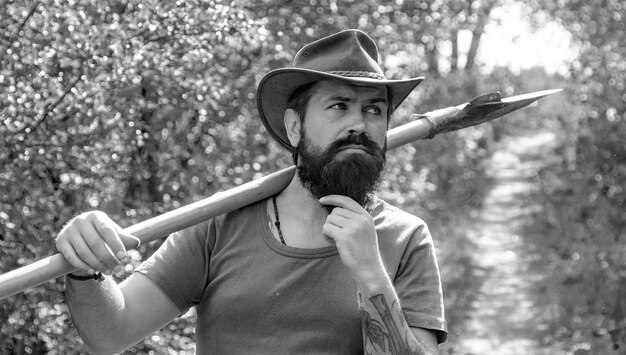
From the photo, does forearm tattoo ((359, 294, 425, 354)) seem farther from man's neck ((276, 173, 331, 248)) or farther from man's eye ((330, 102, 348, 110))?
man's eye ((330, 102, 348, 110))

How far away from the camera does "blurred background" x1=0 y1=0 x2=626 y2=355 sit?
12.1 feet

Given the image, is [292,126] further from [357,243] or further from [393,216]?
[357,243]

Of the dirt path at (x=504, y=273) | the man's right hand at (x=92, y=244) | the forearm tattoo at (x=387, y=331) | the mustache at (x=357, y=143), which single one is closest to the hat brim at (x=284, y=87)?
the mustache at (x=357, y=143)

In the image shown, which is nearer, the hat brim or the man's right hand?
the man's right hand

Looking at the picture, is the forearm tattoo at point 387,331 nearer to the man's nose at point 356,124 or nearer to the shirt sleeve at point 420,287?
the shirt sleeve at point 420,287

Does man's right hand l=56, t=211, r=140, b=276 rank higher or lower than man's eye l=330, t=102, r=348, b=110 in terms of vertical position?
lower

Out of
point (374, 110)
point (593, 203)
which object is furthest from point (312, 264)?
point (593, 203)

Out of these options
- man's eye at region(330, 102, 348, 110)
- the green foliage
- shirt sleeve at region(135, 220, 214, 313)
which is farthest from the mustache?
the green foliage

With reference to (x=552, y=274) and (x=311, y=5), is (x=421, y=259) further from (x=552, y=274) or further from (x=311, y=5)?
(x=552, y=274)

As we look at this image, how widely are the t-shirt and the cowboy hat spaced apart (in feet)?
1.28

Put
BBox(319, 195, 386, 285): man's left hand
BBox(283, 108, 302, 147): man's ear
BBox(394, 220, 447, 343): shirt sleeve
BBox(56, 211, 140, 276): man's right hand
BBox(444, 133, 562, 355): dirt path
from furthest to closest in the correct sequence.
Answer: BBox(444, 133, 562, 355): dirt path < BBox(283, 108, 302, 147): man's ear < BBox(394, 220, 447, 343): shirt sleeve < BBox(319, 195, 386, 285): man's left hand < BBox(56, 211, 140, 276): man's right hand

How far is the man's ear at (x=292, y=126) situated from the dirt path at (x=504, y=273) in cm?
428

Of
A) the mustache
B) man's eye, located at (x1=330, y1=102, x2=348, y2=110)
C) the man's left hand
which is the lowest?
the man's left hand

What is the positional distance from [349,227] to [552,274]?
276 inches
